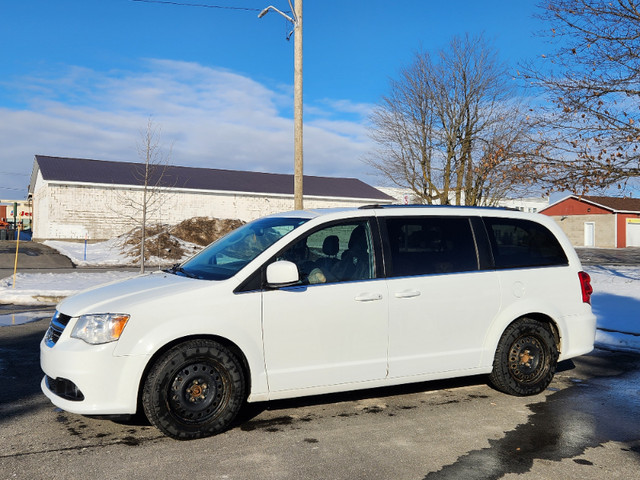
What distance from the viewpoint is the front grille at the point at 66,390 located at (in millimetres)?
4258

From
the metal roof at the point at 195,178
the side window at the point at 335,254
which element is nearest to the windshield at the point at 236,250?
the side window at the point at 335,254

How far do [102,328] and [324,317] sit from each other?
1718 millimetres

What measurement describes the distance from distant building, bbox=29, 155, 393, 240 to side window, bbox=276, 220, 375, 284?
29.6 meters

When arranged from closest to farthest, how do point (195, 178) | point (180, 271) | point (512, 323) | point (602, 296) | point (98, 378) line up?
point (98, 378) → point (180, 271) → point (512, 323) → point (602, 296) → point (195, 178)

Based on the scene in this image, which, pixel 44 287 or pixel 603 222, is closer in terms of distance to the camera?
pixel 44 287

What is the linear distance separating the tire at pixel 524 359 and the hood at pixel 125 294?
9.74 ft

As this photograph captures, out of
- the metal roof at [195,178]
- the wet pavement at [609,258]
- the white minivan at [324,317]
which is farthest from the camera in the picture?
the metal roof at [195,178]

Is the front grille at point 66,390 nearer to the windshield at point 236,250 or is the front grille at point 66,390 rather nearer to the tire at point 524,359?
the windshield at point 236,250

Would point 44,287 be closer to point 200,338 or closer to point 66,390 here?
point 66,390

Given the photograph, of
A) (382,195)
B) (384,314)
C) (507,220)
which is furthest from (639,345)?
(382,195)

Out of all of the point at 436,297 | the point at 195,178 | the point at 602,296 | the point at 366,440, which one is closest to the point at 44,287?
the point at 436,297

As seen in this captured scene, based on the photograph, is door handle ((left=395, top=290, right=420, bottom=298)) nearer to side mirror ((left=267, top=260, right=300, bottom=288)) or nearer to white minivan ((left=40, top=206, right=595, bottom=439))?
white minivan ((left=40, top=206, right=595, bottom=439))

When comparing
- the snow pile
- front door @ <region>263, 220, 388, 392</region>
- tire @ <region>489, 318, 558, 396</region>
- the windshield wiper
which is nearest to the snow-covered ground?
the snow pile

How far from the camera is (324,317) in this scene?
4770 mm
